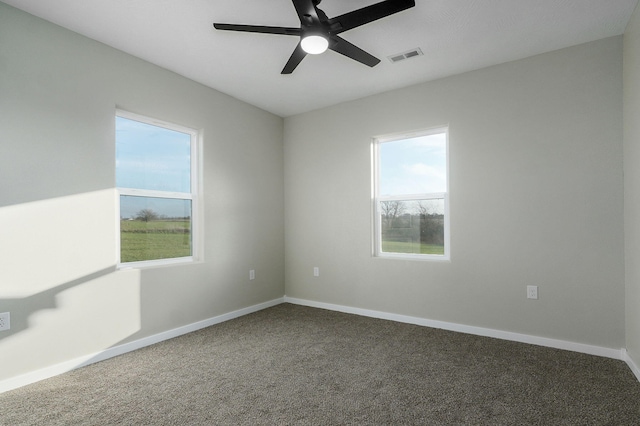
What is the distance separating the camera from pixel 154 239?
3416mm

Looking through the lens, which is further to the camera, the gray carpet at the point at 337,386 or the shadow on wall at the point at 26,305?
the shadow on wall at the point at 26,305

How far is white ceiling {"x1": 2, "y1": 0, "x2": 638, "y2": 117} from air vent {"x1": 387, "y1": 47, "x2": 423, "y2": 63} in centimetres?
5

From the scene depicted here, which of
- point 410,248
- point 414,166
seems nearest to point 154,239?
point 410,248

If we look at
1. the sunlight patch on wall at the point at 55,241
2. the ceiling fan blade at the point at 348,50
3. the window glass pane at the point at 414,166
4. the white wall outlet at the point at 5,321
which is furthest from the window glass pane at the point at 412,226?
the white wall outlet at the point at 5,321

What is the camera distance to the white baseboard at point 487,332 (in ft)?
9.36

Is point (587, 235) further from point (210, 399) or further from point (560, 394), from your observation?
point (210, 399)

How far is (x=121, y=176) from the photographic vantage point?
3160mm

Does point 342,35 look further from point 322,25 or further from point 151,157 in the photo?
point 151,157

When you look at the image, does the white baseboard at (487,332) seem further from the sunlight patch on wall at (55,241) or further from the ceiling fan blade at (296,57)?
the ceiling fan blade at (296,57)

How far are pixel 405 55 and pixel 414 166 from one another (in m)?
1.24

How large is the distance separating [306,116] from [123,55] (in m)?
2.23

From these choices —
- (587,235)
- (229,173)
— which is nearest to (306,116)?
(229,173)

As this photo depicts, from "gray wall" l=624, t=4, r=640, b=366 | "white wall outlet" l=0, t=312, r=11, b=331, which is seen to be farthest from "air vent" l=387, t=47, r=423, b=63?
"white wall outlet" l=0, t=312, r=11, b=331

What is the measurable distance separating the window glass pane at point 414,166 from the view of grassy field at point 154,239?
228cm
